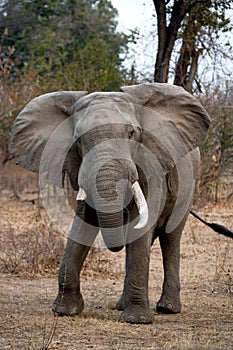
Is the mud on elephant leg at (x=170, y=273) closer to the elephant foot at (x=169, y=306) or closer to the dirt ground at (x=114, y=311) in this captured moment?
the elephant foot at (x=169, y=306)

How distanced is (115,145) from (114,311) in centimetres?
175

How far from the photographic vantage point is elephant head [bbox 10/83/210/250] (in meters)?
5.75

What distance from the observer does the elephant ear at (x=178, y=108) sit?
21.7 ft

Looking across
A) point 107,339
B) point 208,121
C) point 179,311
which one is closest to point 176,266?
point 179,311

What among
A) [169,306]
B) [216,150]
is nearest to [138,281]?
[169,306]

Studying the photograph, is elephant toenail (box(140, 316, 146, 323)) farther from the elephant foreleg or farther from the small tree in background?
the small tree in background

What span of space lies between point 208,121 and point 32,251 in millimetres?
2992

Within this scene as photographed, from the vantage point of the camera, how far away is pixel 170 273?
285 inches

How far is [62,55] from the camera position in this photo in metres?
31.0

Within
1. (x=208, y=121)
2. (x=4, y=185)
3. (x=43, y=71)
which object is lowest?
(x=4, y=185)

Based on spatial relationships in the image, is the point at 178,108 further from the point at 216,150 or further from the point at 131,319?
the point at 216,150

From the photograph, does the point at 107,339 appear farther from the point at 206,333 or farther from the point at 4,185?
the point at 4,185

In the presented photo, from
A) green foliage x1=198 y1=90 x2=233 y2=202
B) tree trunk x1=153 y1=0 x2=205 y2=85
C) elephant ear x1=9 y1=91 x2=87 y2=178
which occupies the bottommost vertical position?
green foliage x1=198 y1=90 x2=233 y2=202

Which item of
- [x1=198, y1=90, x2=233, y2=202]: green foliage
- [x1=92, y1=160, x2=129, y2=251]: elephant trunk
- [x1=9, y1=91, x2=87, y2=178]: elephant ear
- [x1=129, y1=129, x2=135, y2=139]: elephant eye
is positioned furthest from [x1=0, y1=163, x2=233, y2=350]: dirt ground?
[x1=198, y1=90, x2=233, y2=202]: green foliage
